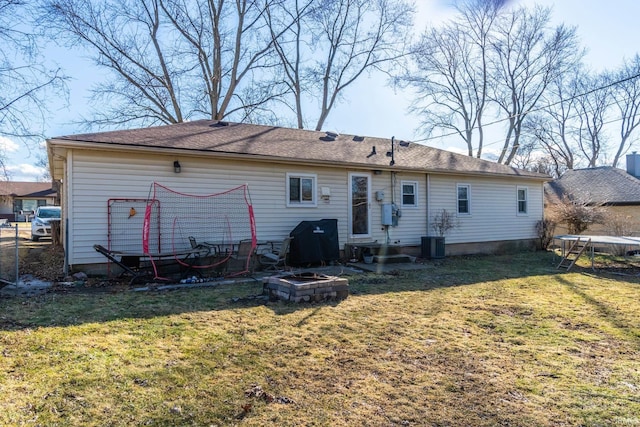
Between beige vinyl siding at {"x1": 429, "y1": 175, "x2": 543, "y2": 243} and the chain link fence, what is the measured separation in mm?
10894

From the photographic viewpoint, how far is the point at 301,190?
10773 millimetres

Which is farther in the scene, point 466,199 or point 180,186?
point 466,199

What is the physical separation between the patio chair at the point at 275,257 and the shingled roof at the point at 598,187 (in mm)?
14938

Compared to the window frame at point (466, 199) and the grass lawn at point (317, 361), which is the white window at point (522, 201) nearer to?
the window frame at point (466, 199)

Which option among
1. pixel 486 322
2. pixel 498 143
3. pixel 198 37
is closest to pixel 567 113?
pixel 498 143

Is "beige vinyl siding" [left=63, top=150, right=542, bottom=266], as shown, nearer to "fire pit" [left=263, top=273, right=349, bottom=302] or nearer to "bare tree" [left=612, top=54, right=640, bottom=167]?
"fire pit" [left=263, top=273, right=349, bottom=302]

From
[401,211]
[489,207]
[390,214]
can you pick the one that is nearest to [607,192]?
[489,207]

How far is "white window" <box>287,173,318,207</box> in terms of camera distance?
10.6 meters

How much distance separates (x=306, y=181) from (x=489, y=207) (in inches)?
293

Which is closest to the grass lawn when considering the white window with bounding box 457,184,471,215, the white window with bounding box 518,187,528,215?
the white window with bounding box 457,184,471,215

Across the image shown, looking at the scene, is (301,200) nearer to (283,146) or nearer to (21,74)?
(283,146)

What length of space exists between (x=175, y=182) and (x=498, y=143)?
79.0 ft

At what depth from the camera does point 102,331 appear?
15.2ft

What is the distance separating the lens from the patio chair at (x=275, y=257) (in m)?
9.30
